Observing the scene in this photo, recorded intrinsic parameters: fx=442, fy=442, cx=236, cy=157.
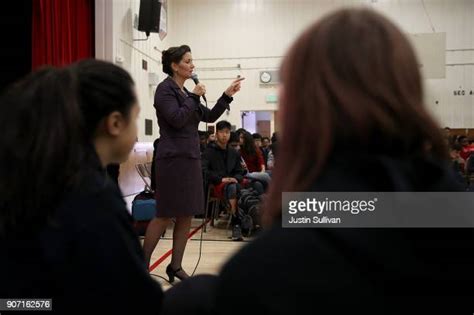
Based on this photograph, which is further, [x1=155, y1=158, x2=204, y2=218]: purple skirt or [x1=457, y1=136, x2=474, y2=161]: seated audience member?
[x1=457, y1=136, x2=474, y2=161]: seated audience member

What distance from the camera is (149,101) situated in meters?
7.45

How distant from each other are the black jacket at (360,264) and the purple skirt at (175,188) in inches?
76.5

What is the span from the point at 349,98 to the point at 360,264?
22cm

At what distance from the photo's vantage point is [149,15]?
6.35 m

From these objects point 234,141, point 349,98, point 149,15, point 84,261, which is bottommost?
point 84,261

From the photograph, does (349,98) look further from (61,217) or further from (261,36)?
(261,36)

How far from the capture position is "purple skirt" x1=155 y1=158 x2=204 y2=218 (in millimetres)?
2516

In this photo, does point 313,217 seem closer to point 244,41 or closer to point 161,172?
point 161,172

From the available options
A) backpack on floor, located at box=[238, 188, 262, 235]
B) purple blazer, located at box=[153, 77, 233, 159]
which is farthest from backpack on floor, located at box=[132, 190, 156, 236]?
purple blazer, located at box=[153, 77, 233, 159]

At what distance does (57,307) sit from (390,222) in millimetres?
646

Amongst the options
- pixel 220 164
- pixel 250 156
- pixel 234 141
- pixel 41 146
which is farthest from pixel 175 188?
pixel 250 156

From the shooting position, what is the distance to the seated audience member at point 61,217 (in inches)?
32.3

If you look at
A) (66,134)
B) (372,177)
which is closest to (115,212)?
(66,134)

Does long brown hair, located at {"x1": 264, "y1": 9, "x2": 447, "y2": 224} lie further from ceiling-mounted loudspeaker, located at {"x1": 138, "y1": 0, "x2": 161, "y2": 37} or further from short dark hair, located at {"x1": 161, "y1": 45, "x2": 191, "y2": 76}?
ceiling-mounted loudspeaker, located at {"x1": 138, "y1": 0, "x2": 161, "y2": 37}
